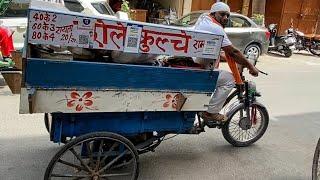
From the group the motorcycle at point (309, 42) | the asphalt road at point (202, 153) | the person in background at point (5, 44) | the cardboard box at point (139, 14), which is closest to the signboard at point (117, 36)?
the asphalt road at point (202, 153)

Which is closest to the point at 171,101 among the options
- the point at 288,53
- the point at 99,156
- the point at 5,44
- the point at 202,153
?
the point at 99,156

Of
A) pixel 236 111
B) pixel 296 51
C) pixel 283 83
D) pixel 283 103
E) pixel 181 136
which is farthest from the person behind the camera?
pixel 296 51

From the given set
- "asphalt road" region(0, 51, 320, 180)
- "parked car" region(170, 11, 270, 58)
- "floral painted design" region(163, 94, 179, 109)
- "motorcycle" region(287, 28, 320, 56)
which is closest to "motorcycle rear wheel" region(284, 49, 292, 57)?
"motorcycle" region(287, 28, 320, 56)

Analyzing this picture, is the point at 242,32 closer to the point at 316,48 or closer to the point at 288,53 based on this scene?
the point at 288,53

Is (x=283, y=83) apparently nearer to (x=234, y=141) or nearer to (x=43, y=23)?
(x=234, y=141)

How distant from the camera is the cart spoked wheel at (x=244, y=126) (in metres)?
5.12

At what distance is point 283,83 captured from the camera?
32.0ft

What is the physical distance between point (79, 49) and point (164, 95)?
0.88 metres

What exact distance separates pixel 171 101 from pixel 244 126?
1.71 meters

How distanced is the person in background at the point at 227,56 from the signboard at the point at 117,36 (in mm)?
550

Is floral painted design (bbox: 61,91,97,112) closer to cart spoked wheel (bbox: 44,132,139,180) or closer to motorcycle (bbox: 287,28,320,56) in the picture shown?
cart spoked wheel (bbox: 44,132,139,180)

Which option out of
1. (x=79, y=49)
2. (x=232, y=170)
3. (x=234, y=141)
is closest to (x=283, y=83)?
(x=234, y=141)

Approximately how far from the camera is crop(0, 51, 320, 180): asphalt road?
14.5 feet

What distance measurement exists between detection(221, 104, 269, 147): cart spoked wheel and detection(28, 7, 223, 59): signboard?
4.91ft
